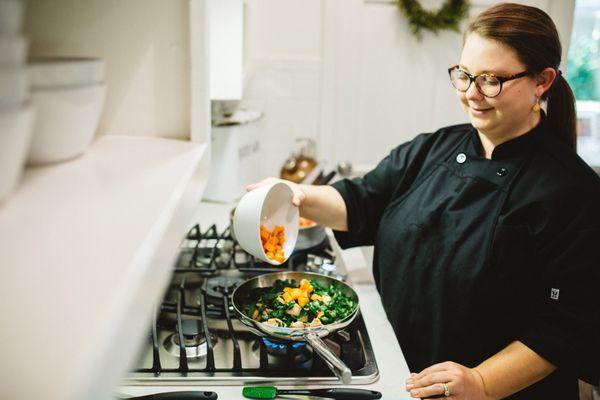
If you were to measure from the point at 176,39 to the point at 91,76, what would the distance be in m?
0.22

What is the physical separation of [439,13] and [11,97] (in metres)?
2.67

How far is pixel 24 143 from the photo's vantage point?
19.9 inches

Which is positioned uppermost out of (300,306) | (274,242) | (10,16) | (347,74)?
(10,16)

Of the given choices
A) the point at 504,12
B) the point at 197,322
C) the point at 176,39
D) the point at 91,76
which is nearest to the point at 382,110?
the point at 504,12

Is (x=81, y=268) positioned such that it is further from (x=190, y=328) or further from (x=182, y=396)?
(x=190, y=328)

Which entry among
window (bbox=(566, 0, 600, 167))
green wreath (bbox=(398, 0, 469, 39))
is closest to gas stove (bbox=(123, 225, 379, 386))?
green wreath (bbox=(398, 0, 469, 39))

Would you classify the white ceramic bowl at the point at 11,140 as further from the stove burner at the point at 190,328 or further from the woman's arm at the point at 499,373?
the woman's arm at the point at 499,373

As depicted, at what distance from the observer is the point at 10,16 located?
451 millimetres

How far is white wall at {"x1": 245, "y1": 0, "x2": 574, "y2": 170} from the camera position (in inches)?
112

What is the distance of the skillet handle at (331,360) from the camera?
1.08 metres

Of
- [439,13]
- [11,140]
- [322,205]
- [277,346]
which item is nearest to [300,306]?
[277,346]

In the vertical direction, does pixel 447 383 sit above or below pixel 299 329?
below

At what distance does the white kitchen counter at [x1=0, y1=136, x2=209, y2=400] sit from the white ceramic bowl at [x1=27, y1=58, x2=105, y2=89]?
103 millimetres

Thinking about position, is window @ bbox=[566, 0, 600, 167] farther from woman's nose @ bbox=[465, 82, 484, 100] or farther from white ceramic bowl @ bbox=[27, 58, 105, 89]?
white ceramic bowl @ bbox=[27, 58, 105, 89]
